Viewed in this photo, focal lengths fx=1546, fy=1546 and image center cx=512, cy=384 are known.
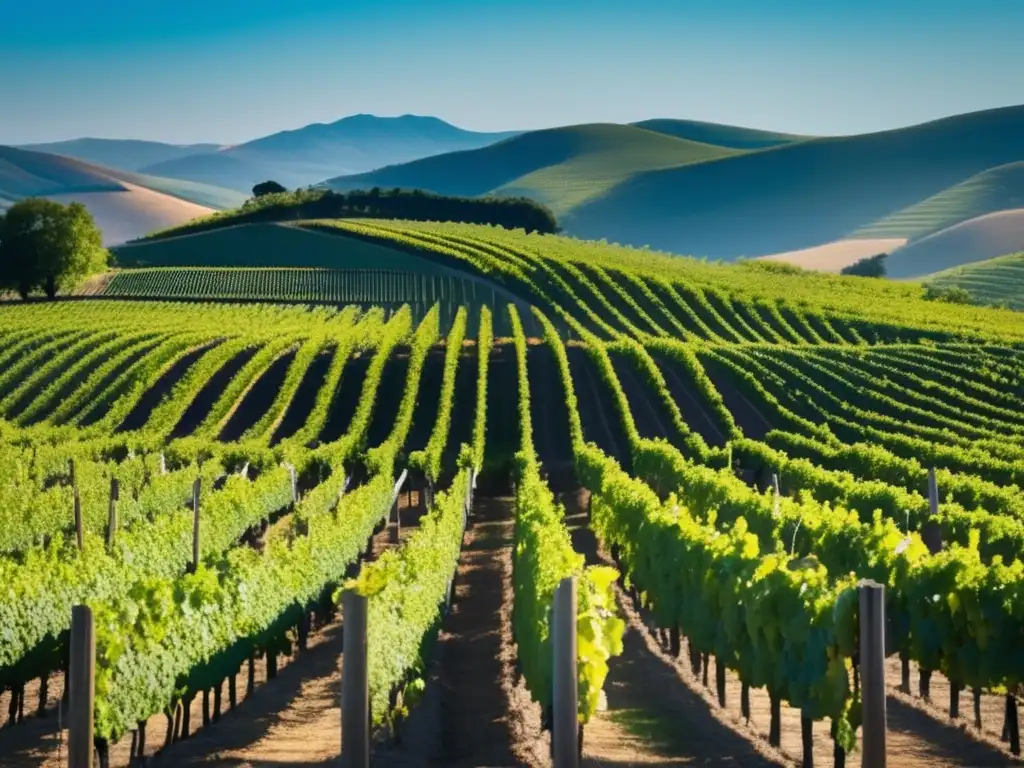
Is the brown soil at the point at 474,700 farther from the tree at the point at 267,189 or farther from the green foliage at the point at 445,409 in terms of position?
the tree at the point at 267,189

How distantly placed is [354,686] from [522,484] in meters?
26.6

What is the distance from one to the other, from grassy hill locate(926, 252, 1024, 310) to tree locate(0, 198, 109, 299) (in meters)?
67.1

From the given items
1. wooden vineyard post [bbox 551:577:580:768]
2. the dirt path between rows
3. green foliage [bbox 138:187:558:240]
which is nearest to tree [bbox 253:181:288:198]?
green foliage [bbox 138:187:558:240]

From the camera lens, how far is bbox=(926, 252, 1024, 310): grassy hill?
415ft

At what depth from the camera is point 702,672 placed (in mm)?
20688

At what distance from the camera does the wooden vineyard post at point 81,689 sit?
1105cm

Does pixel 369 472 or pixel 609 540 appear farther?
pixel 369 472

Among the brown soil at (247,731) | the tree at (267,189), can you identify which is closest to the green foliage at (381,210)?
the tree at (267,189)

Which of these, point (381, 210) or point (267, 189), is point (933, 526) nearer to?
point (381, 210)

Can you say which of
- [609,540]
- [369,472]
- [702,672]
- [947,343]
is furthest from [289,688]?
[947,343]

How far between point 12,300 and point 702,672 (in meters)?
75.3

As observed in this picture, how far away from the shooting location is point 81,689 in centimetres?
1111

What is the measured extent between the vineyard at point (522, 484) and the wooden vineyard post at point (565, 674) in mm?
3045

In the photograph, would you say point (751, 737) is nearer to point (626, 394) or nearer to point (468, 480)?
point (468, 480)
